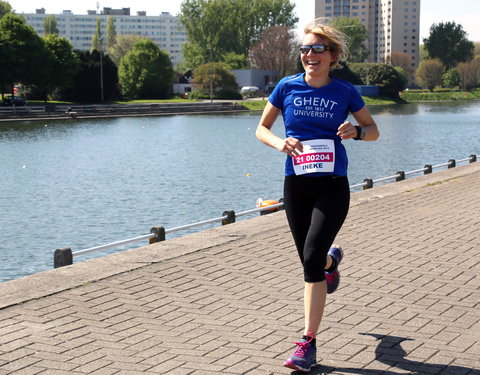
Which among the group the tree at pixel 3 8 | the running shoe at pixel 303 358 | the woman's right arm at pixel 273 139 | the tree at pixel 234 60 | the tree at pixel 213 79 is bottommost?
the running shoe at pixel 303 358

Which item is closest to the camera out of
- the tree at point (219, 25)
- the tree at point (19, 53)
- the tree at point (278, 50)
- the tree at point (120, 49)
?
the tree at point (19, 53)

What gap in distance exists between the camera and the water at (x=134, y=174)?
1809 cm

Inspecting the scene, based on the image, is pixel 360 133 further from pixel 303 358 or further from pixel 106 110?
pixel 106 110

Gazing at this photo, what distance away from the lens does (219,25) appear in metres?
142

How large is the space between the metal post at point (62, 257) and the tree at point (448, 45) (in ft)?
562

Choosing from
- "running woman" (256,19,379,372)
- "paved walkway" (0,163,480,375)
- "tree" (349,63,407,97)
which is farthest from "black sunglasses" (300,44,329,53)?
"tree" (349,63,407,97)

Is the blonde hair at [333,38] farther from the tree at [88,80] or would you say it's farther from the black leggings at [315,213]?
the tree at [88,80]

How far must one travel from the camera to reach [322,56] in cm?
486

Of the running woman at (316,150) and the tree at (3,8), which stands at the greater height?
the tree at (3,8)

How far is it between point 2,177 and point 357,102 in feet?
91.4

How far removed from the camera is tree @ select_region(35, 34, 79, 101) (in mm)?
82312

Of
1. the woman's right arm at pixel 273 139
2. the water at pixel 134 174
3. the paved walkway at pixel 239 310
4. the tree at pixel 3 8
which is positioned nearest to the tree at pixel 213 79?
the water at pixel 134 174

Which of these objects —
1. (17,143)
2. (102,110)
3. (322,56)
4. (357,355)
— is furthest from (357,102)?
(102,110)

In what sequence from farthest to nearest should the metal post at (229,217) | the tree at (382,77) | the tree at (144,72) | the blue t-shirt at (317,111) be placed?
the tree at (382,77)
the tree at (144,72)
the metal post at (229,217)
the blue t-shirt at (317,111)
